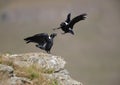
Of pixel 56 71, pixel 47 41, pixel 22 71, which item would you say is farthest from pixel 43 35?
pixel 22 71

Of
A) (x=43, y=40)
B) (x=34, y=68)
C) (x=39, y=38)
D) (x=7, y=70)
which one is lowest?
(x=7, y=70)

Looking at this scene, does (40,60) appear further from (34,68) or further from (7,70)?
(7,70)

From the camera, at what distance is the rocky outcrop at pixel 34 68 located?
2047 centimetres

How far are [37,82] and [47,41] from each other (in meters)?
6.58

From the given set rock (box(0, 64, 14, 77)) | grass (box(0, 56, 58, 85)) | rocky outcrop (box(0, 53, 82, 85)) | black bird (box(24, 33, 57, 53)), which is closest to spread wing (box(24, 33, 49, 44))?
black bird (box(24, 33, 57, 53))

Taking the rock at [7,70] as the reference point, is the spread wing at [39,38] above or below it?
above

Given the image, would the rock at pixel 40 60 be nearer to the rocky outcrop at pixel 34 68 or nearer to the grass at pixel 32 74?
the rocky outcrop at pixel 34 68

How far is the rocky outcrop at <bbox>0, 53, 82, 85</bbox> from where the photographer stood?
67.2ft

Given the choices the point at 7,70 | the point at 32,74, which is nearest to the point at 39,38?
the point at 32,74

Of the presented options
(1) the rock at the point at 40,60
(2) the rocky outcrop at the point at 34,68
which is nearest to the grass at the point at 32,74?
(2) the rocky outcrop at the point at 34,68

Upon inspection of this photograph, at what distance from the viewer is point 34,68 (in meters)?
22.9

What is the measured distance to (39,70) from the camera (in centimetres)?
2314

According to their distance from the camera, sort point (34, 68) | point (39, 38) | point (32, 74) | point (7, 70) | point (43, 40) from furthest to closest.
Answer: point (43, 40) < point (39, 38) < point (34, 68) < point (32, 74) < point (7, 70)

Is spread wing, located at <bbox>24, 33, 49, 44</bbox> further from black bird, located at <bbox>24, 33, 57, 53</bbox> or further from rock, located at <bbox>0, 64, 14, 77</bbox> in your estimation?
rock, located at <bbox>0, 64, 14, 77</bbox>
